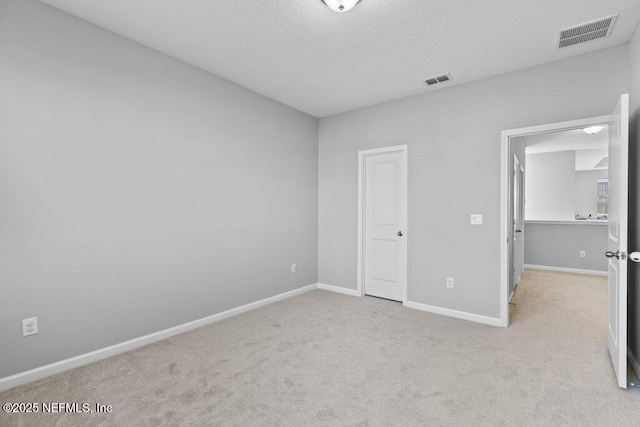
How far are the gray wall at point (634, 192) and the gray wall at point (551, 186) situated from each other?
18.6 ft

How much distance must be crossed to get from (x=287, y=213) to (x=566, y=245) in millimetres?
5885

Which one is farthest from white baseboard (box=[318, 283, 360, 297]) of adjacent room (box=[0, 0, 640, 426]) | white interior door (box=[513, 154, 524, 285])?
white interior door (box=[513, 154, 524, 285])

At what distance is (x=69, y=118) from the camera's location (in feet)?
7.82

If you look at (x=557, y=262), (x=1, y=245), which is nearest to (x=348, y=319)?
(x=1, y=245)

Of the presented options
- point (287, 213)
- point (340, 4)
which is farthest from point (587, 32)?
point (287, 213)

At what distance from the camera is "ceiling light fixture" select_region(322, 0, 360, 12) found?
2119 millimetres

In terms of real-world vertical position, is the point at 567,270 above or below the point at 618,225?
below

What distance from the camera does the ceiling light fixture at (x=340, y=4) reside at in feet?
6.95

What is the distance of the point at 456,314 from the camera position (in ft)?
11.8

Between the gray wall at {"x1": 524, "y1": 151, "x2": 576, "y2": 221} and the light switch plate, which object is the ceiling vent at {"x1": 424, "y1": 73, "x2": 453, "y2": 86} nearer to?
the light switch plate

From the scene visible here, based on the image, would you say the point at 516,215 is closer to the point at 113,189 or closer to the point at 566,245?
the point at 566,245

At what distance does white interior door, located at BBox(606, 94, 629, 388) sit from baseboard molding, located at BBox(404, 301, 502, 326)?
39.7 inches

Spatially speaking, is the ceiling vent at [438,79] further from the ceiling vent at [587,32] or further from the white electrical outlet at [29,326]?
the white electrical outlet at [29,326]

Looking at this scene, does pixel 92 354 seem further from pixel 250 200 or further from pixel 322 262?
pixel 322 262
